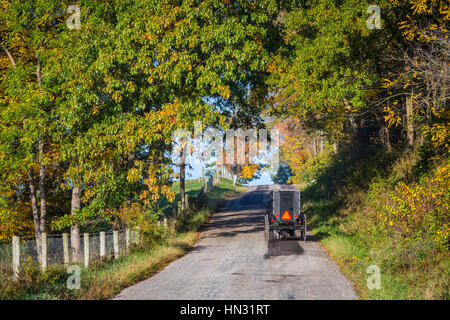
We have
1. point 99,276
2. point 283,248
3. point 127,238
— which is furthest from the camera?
point 283,248

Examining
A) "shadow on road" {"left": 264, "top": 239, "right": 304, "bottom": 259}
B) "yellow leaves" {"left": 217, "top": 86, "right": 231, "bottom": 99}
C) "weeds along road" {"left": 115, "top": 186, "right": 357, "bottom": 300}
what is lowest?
"shadow on road" {"left": 264, "top": 239, "right": 304, "bottom": 259}

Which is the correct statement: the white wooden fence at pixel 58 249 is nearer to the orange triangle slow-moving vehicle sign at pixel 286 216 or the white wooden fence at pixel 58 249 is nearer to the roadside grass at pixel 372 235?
the orange triangle slow-moving vehicle sign at pixel 286 216

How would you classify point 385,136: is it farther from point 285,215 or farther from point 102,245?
point 102,245

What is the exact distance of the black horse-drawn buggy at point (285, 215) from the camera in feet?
62.1

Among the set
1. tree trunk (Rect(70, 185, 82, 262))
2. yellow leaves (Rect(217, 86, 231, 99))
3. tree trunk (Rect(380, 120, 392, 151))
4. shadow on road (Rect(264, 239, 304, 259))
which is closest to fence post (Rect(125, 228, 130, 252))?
tree trunk (Rect(70, 185, 82, 262))

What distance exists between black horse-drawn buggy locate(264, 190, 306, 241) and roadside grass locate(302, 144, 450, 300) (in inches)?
48.4

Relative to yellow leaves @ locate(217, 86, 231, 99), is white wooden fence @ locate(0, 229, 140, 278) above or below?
below

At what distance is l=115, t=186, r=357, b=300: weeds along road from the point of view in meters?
9.98

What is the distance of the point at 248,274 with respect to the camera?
1241 centimetres

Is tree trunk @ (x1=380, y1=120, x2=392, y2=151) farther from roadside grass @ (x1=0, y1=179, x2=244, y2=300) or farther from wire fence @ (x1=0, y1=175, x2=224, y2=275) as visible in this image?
wire fence @ (x1=0, y1=175, x2=224, y2=275)

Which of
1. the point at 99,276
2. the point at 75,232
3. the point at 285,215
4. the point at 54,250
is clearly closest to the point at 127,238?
the point at 54,250

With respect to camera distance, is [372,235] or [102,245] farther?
[372,235]

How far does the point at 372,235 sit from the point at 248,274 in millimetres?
5702

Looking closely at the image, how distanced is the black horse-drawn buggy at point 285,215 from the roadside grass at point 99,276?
3.85 meters
